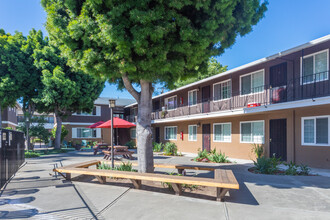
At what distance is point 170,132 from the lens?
21750 millimetres

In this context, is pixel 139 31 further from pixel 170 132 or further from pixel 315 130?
pixel 170 132

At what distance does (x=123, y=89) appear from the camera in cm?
864

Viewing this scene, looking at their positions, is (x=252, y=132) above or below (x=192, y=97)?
below

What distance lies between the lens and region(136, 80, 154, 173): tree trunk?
6918 millimetres

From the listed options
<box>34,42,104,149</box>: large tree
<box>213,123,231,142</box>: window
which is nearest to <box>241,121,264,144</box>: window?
<box>213,123,231,142</box>: window

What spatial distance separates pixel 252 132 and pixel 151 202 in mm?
9853

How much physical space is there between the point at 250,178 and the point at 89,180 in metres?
5.60

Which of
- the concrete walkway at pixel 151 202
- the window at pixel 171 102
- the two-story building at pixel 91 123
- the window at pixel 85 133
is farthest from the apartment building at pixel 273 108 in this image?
the window at pixel 85 133

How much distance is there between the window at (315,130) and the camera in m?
9.69

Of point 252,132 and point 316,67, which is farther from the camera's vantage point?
point 252,132

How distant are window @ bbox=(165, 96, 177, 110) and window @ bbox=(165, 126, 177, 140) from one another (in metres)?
2.04

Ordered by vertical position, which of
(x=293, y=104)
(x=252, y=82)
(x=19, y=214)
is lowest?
(x=19, y=214)

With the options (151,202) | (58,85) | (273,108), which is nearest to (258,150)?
(273,108)

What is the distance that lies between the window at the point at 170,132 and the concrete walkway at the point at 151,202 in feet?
46.7
